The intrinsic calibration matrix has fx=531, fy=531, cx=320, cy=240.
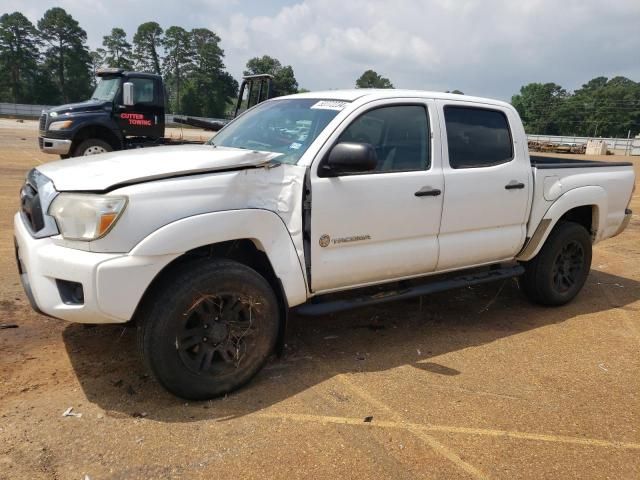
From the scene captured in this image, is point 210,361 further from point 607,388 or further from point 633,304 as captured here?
point 633,304

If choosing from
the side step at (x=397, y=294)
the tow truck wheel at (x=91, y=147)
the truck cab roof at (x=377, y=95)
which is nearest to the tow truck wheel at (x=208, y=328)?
A: the side step at (x=397, y=294)

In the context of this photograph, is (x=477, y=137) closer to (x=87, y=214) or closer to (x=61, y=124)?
(x=87, y=214)

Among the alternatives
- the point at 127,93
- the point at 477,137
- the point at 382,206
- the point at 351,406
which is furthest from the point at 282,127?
the point at 127,93

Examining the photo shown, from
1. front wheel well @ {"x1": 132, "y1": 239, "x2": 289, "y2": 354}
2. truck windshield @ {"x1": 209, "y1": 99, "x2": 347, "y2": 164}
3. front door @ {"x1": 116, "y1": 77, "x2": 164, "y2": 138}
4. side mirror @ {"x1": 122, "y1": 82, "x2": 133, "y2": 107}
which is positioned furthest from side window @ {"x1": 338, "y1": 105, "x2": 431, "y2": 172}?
front door @ {"x1": 116, "y1": 77, "x2": 164, "y2": 138}

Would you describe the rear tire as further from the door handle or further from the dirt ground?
the door handle

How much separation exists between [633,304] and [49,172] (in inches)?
216

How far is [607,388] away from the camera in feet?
11.9

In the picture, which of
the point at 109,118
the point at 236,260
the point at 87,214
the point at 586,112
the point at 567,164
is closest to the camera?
the point at 87,214

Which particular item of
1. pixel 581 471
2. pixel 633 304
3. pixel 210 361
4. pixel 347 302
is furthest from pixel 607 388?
pixel 210 361

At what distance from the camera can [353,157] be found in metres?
3.31

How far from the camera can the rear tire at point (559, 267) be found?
5.02 m

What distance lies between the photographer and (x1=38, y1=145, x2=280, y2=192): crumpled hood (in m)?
2.91

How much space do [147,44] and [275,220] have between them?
10514 cm

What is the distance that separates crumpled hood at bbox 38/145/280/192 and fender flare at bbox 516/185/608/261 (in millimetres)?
2603
